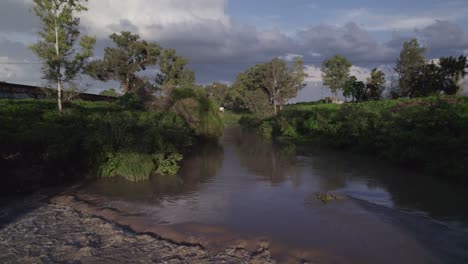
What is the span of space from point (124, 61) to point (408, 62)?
1559 inches

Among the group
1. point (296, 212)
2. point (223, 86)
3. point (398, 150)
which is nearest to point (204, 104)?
point (398, 150)

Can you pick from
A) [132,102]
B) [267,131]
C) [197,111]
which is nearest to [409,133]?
[197,111]

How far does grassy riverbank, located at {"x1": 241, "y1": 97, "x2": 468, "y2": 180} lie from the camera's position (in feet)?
52.0

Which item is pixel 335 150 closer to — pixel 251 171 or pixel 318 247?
pixel 251 171

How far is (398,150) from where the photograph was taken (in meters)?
19.2

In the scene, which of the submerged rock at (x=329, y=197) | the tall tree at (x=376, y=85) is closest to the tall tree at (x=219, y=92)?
the tall tree at (x=376, y=85)

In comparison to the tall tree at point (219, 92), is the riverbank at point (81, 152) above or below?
below

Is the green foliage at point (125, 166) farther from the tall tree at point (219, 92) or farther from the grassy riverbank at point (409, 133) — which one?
the tall tree at point (219, 92)

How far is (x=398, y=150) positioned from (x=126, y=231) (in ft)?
50.1

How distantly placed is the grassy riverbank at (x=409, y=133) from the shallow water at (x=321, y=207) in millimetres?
1029

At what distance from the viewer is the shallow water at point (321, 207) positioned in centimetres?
824

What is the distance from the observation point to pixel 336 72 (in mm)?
65125

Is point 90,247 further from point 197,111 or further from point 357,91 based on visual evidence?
point 357,91

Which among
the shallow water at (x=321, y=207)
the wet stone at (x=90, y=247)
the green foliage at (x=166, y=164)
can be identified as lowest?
the wet stone at (x=90, y=247)
